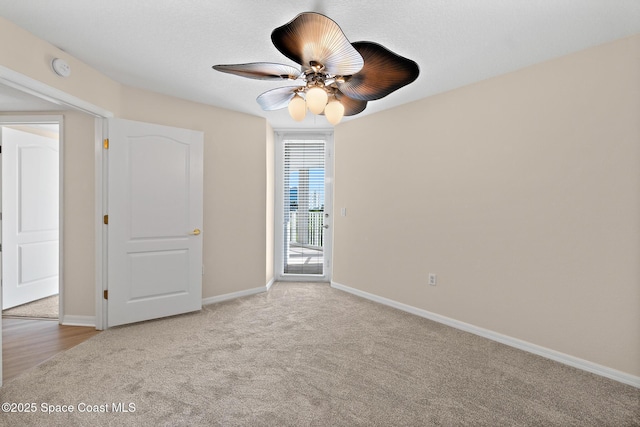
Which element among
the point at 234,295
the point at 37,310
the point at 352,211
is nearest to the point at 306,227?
the point at 352,211

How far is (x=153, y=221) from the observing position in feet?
10.8

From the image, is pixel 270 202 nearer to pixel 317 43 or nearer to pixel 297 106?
pixel 297 106

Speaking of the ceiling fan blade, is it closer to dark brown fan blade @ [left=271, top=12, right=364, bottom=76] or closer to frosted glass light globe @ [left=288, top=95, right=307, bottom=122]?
frosted glass light globe @ [left=288, top=95, right=307, bottom=122]

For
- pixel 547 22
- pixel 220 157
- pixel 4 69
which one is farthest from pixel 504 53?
pixel 4 69

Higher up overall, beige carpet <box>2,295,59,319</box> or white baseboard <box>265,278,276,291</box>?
white baseboard <box>265,278,276,291</box>

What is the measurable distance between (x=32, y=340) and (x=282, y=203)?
127 inches

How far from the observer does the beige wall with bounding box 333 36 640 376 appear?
7.44 ft

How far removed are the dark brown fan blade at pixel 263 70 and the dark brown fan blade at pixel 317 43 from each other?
0.68ft

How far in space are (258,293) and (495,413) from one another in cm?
311

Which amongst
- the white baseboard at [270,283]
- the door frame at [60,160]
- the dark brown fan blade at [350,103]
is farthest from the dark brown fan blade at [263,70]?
the white baseboard at [270,283]

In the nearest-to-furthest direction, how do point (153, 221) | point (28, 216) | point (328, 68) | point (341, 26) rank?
point (328, 68) → point (341, 26) → point (153, 221) → point (28, 216)

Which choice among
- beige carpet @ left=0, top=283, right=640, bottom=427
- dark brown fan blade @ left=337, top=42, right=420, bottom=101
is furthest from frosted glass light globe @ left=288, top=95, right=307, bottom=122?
beige carpet @ left=0, top=283, right=640, bottom=427

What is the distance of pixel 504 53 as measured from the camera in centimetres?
248

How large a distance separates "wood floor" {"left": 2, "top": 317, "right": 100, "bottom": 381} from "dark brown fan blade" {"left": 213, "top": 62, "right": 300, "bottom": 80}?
266 centimetres
